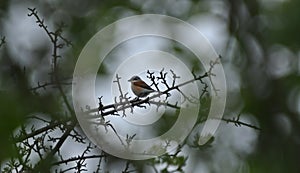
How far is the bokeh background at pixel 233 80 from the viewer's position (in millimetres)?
1099

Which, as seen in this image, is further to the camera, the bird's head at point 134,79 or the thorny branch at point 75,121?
the bird's head at point 134,79

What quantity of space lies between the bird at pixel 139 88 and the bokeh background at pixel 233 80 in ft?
0.34

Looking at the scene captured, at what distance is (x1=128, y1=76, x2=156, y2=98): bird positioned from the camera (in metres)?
1.83

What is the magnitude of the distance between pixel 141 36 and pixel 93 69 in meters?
0.72

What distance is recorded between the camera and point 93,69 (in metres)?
1.69

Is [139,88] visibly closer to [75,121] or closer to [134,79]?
[134,79]

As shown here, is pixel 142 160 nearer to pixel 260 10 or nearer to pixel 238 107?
pixel 238 107

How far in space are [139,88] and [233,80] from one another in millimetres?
447

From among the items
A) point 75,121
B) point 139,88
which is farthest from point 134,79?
point 75,121

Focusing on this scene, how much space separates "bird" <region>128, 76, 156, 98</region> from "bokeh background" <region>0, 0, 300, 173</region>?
10 centimetres

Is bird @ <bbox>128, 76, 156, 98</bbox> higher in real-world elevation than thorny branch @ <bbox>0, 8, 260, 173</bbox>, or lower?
higher

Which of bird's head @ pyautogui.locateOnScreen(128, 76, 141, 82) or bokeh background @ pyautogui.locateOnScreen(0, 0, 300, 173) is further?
bird's head @ pyautogui.locateOnScreen(128, 76, 141, 82)

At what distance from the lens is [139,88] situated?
73.4 inches

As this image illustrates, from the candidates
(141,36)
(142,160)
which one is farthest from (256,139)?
(141,36)
